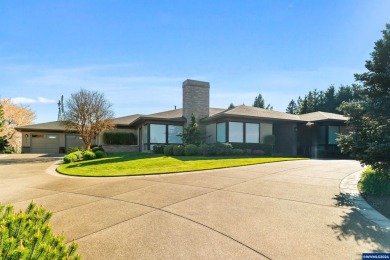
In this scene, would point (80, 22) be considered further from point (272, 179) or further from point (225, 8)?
point (272, 179)

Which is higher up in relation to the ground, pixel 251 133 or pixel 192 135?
pixel 251 133

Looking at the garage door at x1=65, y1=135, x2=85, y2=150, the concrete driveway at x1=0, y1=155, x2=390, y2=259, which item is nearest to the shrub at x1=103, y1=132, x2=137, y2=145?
the garage door at x1=65, y1=135, x2=85, y2=150

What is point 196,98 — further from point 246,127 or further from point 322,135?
point 322,135

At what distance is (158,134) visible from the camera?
2403 cm

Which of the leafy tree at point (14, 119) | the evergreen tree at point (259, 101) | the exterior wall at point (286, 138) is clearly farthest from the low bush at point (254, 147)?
the leafy tree at point (14, 119)

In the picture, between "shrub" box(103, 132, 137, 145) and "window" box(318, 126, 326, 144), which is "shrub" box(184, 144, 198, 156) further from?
"window" box(318, 126, 326, 144)

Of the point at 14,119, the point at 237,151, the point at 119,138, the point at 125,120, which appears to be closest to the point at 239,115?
the point at 237,151

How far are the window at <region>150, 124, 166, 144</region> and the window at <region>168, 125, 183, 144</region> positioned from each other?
0.64 m

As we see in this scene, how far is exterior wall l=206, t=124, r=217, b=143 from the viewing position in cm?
2334

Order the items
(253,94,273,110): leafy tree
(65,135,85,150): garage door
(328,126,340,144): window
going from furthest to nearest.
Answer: (253,94,273,110): leafy tree
(65,135,85,150): garage door
(328,126,340,144): window

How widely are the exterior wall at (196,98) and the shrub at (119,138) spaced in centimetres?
1060

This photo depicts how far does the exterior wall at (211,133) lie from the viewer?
2334cm

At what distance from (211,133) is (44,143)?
2614 centimetres

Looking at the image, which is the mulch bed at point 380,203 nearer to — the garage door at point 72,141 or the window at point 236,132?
the window at point 236,132
